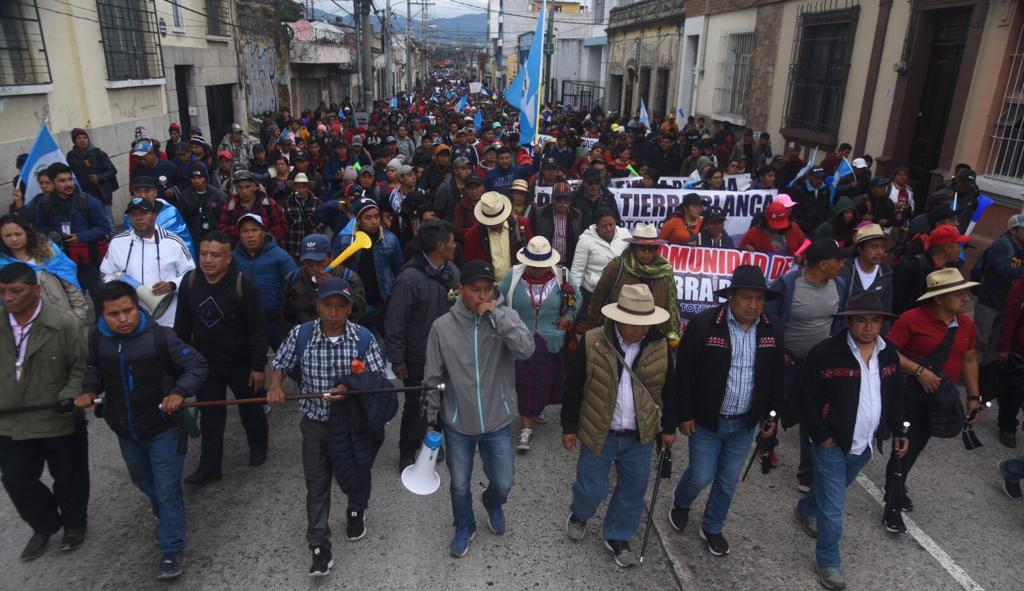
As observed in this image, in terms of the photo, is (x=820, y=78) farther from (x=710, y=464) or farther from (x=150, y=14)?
(x=150, y=14)

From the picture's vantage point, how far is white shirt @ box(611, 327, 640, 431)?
367cm

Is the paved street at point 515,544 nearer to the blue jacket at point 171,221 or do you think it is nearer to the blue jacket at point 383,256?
the blue jacket at point 383,256

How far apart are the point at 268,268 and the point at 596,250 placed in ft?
8.82

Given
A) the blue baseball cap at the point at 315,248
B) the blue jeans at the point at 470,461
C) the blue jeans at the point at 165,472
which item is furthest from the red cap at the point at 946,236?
the blue jeans at the point at 165,472

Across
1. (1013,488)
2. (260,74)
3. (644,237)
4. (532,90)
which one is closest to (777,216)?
(644,237)

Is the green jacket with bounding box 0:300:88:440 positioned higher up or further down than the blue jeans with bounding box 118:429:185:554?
higher up

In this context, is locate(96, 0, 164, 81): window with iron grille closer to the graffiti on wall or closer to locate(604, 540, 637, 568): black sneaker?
the graffiti on wall

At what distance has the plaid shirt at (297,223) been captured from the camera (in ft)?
24.8

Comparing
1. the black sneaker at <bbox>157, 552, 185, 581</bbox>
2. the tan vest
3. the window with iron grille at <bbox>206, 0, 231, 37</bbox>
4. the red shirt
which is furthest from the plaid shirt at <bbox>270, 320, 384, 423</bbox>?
the window with iron grille at <bbox>206, 0, 231, 37</bbox>

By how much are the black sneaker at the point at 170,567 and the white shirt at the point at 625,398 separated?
2564 millimetres

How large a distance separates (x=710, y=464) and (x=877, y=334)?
46.5 inches

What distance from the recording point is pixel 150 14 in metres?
13.8

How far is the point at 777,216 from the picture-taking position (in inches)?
243

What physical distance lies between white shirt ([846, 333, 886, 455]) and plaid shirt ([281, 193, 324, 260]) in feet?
18.9
